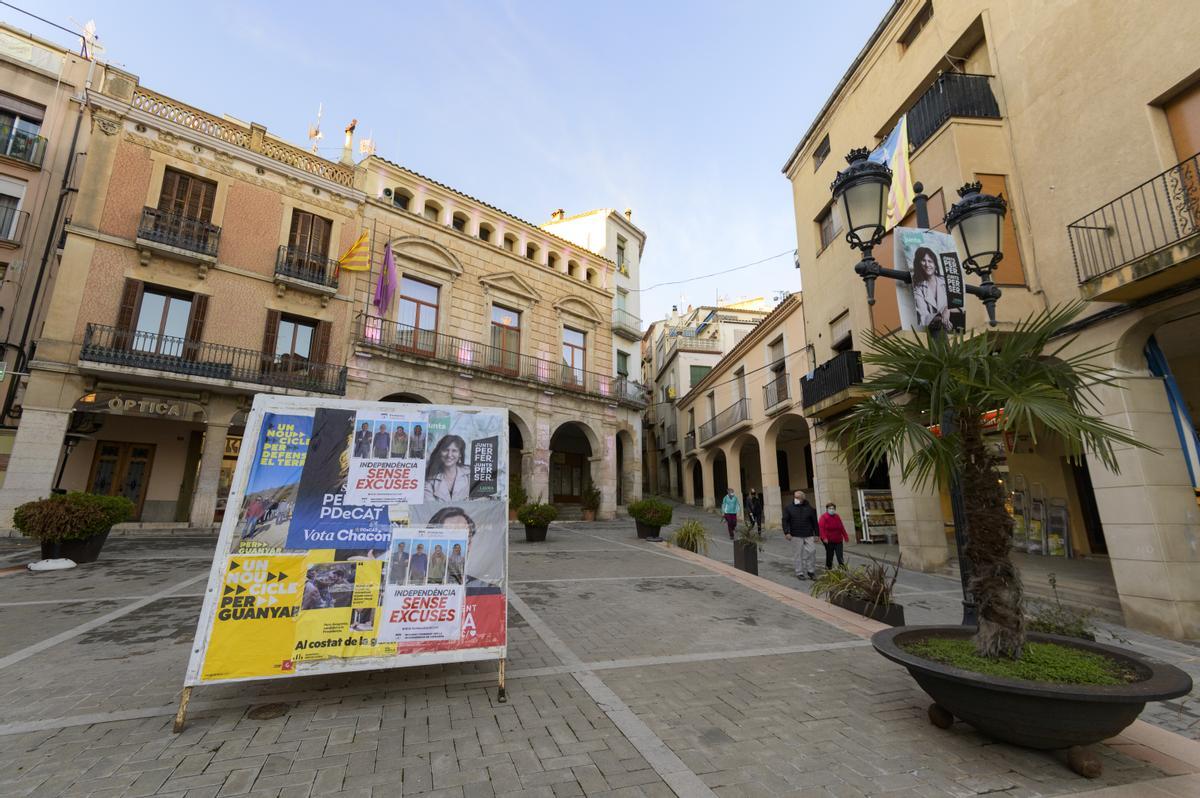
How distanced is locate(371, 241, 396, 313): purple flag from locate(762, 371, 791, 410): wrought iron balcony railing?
45.5ft

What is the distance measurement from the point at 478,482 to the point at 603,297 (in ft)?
69.8

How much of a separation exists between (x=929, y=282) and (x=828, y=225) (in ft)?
34.3

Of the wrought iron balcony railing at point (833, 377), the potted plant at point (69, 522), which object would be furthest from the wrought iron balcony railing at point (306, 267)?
the wrought iron balcony railing at point (833, 377)

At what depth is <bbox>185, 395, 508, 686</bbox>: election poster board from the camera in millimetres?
3225

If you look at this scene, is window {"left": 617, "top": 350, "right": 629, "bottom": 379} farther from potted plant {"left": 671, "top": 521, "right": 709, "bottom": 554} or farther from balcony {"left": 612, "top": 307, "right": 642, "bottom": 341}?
potted plant {"left": 671, "top": 521, "right": 709, "bottom": 554}

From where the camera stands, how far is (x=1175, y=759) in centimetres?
286

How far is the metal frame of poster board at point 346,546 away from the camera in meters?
3.22

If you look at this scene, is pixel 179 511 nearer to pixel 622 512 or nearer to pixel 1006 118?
pixel 622 512

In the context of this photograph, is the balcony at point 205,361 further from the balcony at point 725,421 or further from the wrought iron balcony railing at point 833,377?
the balcony at point 725,421

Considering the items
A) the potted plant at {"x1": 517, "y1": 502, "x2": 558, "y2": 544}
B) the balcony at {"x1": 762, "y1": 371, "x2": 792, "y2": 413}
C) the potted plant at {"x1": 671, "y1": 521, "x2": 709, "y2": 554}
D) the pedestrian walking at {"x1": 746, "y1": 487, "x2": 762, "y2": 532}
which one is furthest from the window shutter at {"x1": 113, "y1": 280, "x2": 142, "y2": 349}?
the balcony at {"x1": 762, "y1": 371, "x2": 792, "y2": 413}

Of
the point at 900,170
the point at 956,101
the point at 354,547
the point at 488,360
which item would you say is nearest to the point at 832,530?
the point at 900,170

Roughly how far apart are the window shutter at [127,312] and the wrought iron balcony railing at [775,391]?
1983 cm

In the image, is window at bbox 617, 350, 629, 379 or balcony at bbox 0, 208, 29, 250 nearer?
balcony at bbox 0, 208, 29, 250

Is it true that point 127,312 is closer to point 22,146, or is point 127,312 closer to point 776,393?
point 22,146
